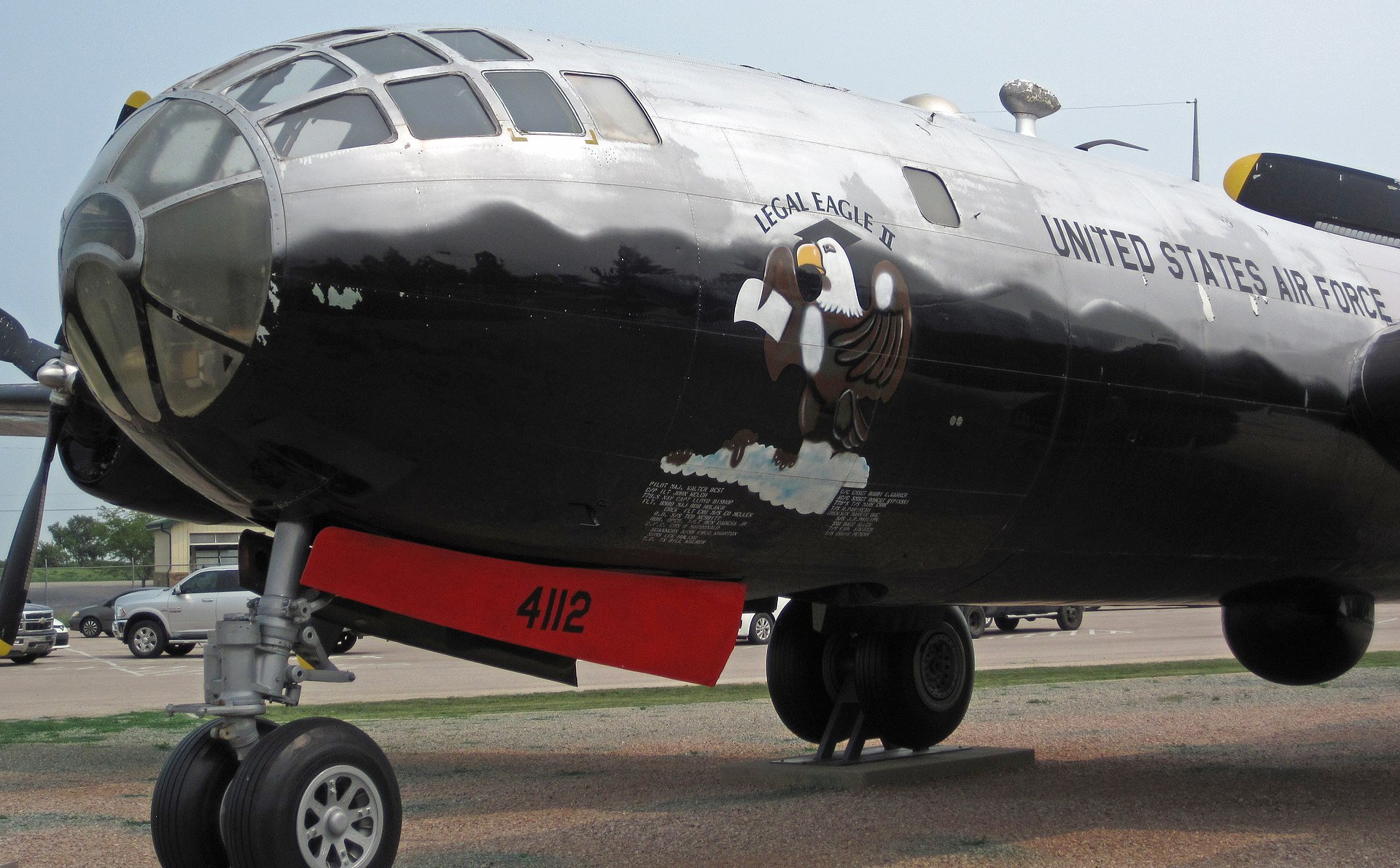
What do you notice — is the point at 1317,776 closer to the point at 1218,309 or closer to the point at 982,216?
the point at 1218,309

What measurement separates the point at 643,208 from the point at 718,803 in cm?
487

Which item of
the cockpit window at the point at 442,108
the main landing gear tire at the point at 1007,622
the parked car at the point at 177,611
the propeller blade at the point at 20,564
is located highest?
the cockpit window at the point at 442,108

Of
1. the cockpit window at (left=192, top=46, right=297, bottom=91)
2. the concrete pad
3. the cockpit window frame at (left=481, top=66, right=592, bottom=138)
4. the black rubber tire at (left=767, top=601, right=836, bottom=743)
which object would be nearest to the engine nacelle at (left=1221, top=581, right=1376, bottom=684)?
the concrete pad

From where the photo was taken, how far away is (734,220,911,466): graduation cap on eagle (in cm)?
623

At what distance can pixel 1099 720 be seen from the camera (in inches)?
575

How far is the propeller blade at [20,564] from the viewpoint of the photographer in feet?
27.5

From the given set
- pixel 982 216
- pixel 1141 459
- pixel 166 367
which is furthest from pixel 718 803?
pixel 166 367

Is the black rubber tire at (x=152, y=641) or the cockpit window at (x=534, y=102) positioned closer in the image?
the cockpit window at (x=534, y=102)

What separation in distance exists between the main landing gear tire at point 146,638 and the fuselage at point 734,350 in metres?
25.5

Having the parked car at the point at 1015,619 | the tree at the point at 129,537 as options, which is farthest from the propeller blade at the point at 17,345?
the tree at the point at 129,537

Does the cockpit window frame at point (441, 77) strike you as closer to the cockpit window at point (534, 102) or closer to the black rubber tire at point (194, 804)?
the cockpit window at point (534, 102)

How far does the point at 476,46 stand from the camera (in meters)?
6.34

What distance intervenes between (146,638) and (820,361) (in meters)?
27.2

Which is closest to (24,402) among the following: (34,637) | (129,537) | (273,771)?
(273,771)
